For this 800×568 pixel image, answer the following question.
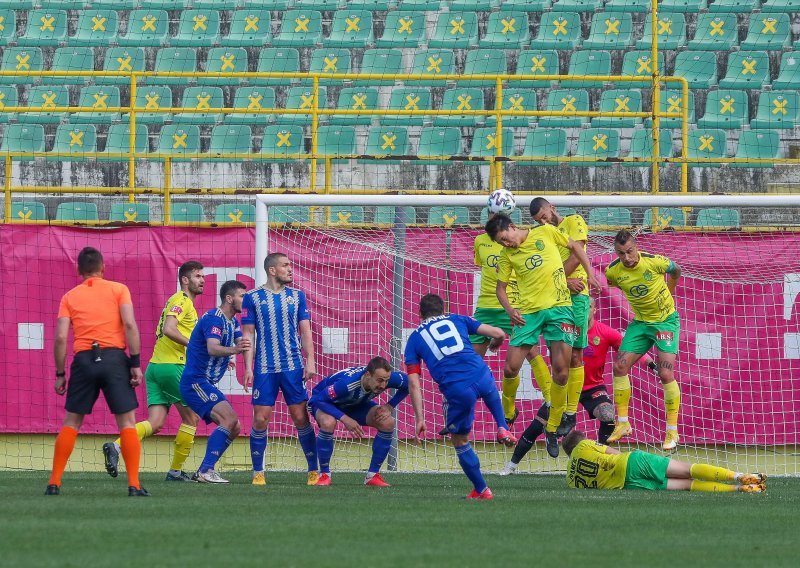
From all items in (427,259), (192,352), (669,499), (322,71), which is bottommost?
(669,499)

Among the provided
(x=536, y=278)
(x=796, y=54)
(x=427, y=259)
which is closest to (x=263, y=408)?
(x=536, y=278)

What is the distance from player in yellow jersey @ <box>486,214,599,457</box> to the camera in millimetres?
12133

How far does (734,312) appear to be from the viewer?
1465 centimetres

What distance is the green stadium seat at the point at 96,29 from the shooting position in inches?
866

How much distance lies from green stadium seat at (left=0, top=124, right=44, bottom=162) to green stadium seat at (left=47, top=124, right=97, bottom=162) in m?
0.25

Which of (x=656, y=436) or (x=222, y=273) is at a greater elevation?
(x=222, y=273)

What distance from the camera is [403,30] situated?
71.6ft

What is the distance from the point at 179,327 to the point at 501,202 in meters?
3.33

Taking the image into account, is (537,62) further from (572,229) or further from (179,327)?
(179,327)

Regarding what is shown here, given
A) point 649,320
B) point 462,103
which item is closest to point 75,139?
point 462,103

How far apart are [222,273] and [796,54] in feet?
36.3

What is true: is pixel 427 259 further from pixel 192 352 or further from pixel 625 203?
pixel 192 352

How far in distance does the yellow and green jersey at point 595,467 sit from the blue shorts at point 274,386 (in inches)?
96.0

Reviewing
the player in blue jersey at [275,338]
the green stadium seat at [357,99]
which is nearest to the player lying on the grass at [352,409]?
the player in blue jersey at [275,338]
